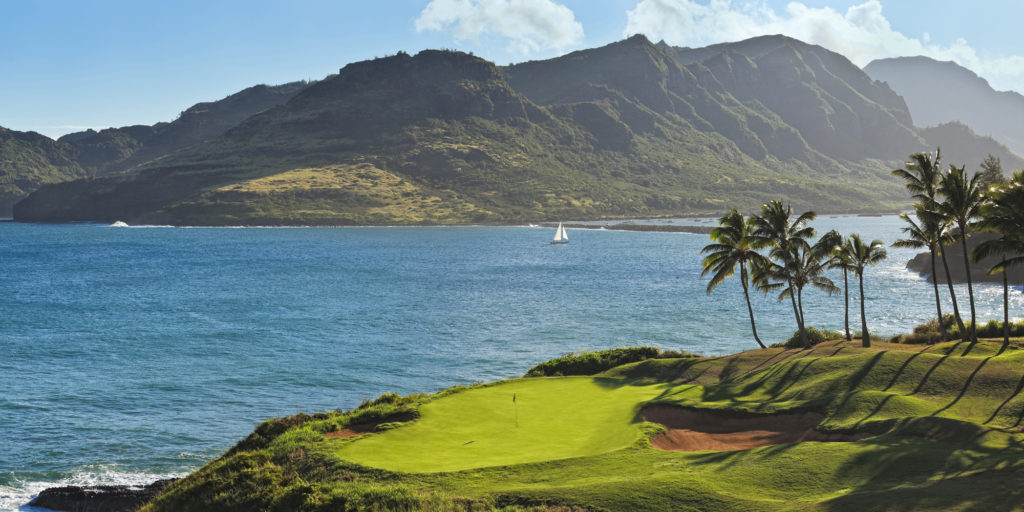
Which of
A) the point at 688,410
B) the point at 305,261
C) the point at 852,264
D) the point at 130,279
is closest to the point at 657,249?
the point at 305,261

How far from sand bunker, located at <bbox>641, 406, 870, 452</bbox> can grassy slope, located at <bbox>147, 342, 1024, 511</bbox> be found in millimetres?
628

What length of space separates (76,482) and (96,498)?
4103 mm

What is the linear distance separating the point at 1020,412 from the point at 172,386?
168 ft

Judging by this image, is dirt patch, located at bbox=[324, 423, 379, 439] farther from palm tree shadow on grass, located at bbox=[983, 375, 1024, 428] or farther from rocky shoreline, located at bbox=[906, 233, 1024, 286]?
rocky shoreline, located at bbox=[906, 233, 1024, 286]

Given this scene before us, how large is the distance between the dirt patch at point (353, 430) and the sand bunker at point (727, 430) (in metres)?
11.5

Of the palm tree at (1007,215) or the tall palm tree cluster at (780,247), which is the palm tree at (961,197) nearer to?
the palm tree at (1007,215)

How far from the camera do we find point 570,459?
23453 mm

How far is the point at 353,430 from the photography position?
94.7ft

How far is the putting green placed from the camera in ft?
80.2

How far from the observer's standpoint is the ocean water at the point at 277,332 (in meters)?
41.7

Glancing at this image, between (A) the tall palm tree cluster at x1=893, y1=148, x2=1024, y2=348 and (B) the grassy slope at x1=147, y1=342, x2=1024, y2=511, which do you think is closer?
(B) the grassy slope at x1=147, y1=342, x2=1024, y2=511

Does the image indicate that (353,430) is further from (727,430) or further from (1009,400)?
(1009,400)

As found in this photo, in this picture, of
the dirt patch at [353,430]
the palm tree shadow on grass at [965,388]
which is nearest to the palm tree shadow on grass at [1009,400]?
the palm tree shadow on grass at [965,388]

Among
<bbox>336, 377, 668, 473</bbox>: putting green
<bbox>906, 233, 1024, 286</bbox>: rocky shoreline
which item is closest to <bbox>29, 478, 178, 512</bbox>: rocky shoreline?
<bbox>336, 377, 668, 473</bbox>: putting green
